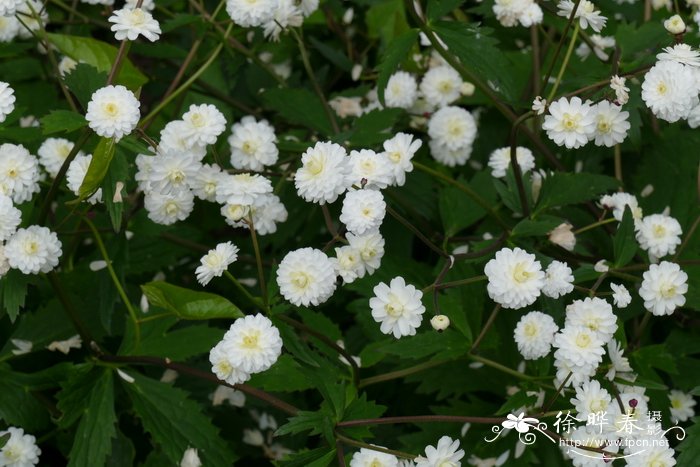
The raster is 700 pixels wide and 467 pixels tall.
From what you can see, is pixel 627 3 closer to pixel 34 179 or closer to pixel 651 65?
pixel 651 65

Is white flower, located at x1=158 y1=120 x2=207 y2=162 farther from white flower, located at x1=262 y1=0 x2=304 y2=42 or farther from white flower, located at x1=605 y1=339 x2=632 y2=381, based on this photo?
white flower, located at x1=605 y1=339 x2=632 y2=381

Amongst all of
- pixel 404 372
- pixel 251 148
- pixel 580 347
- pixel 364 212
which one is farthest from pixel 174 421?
pixel 580 347

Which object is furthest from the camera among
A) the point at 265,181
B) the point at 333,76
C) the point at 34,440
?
the point at 333,76

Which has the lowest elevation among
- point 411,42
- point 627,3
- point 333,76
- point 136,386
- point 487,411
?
point 487,411

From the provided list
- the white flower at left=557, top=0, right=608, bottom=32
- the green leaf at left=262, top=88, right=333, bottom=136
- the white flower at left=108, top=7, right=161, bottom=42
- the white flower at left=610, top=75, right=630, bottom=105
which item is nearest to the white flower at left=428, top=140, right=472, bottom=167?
the green leaf at left=262, top=88, right=333, bottom=136

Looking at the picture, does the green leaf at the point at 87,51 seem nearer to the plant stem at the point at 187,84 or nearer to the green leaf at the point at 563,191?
the plant stem at the point at 187,84


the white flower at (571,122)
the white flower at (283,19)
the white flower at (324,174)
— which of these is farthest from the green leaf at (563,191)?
the white flower at (283,19)

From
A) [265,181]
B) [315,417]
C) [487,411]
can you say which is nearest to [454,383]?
[487,411]
